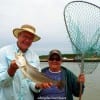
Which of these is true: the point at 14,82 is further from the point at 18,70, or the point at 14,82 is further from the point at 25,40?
the point at 25,40

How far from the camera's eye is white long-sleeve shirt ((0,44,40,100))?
6.85 meters

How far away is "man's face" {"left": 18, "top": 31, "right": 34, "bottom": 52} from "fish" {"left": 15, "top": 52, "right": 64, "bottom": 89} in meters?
0.23

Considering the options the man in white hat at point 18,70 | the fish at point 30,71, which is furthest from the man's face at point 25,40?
the fish at point 30,71

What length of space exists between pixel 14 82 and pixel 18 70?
0.26 metres

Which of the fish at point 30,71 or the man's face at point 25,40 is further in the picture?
the man's face at point 25,40

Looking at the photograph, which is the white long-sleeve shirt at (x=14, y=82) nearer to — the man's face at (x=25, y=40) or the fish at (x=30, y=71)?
the man's face at (x=25, y=40)

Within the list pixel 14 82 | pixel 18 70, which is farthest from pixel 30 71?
pixel 14 82

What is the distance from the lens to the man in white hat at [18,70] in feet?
22.5

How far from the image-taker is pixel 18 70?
6.84 m

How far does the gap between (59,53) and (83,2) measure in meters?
1.28

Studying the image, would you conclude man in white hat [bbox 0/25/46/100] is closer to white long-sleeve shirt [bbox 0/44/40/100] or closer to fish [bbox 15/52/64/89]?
white long-sleeve shirt [bbox 0/44/40/100]

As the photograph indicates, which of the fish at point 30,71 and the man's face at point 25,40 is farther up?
the man's face at point 25,40

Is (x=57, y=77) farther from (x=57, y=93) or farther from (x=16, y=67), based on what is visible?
(x=16, y=67)

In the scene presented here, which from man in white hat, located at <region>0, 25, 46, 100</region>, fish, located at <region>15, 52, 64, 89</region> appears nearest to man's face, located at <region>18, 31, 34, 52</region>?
man in white hat, located at <region>0, 25, 46, 100</region>
